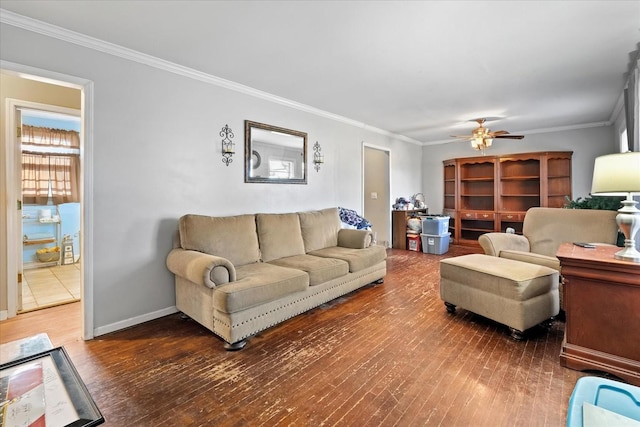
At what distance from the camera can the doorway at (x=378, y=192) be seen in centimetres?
650

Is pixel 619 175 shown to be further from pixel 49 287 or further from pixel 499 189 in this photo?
pixel 49 287

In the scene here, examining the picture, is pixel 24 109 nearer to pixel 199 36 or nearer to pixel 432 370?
pixel 199 36

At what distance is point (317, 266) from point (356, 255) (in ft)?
2.29

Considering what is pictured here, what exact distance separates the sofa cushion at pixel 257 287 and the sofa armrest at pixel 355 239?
129cm

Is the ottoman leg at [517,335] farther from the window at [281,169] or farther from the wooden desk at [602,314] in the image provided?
the window at [281,169]

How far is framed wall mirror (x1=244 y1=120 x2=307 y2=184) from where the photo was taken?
371 cm

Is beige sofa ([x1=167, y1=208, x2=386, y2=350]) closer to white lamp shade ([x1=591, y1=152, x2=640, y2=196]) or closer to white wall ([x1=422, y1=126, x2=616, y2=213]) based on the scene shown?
white lamp shade ([x1=591, y1=152, x2=640, y2=196])

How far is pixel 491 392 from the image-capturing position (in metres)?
1.86

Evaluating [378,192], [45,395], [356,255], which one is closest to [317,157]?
[356,255]

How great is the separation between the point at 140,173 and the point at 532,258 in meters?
3.95

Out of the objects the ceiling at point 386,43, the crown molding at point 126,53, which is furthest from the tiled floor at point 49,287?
the ceiling at point 386,43

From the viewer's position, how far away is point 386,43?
260 centimetres

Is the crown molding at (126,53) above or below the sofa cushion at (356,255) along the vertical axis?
above

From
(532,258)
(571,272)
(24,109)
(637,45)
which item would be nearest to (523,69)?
(637,45)
